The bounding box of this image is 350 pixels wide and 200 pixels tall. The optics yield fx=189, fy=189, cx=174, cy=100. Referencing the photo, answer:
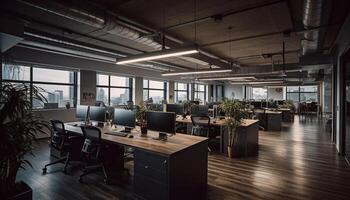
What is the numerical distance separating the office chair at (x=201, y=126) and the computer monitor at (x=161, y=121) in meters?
1.86

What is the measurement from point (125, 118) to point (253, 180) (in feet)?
8.32

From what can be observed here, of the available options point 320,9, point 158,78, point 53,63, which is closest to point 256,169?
point 320,9

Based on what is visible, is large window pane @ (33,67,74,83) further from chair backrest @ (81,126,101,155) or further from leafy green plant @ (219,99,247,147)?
leafy green plant @ (219,99,247,147)

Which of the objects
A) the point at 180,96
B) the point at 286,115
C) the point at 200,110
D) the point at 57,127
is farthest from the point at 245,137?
the point at 180,96

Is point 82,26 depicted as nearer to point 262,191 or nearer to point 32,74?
point 32,74

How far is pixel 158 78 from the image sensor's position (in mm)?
10719

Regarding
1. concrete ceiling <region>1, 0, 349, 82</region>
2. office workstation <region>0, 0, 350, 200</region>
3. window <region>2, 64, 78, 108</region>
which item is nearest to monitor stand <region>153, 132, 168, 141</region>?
office workstation <region>0, 0, 350, 200</region>

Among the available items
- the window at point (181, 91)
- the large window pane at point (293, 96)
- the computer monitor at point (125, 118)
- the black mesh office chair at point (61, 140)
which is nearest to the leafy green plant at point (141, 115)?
the computer monitor at point (125, 118)

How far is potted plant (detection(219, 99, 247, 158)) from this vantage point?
4.45 metres

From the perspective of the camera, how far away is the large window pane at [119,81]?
352 inches

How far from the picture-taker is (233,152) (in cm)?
453

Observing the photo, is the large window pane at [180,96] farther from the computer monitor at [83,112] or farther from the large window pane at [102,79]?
the computer monitor at [83,112]

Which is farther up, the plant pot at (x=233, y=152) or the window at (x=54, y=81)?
the window at (x=54, y=81)

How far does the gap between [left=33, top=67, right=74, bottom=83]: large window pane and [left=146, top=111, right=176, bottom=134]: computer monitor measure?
515 centimetres
